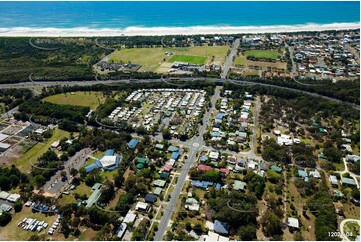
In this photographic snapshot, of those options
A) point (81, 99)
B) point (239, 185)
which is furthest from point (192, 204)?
point (81, 99)

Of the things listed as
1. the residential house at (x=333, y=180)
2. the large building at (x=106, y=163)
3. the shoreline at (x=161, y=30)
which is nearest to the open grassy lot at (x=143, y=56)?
the shoreline at (x=161, y=30)

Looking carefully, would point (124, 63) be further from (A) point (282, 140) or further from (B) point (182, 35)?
(A) point (282, 140)

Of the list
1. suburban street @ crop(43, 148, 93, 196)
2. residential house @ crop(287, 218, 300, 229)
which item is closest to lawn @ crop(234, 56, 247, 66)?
suburban street @ crop(43, 148, 93, 196)

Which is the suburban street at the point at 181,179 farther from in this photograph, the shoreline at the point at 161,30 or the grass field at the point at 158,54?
the shoreline at the point at 161,30

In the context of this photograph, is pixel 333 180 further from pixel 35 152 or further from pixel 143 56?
pixel 143 56

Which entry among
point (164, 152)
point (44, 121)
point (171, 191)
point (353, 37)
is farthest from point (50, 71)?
point (353, 37)

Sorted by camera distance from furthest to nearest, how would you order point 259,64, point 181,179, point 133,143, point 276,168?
point 259,64
point 133,143
point 276,168
point 181,179

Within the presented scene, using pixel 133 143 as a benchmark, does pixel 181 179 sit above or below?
below
